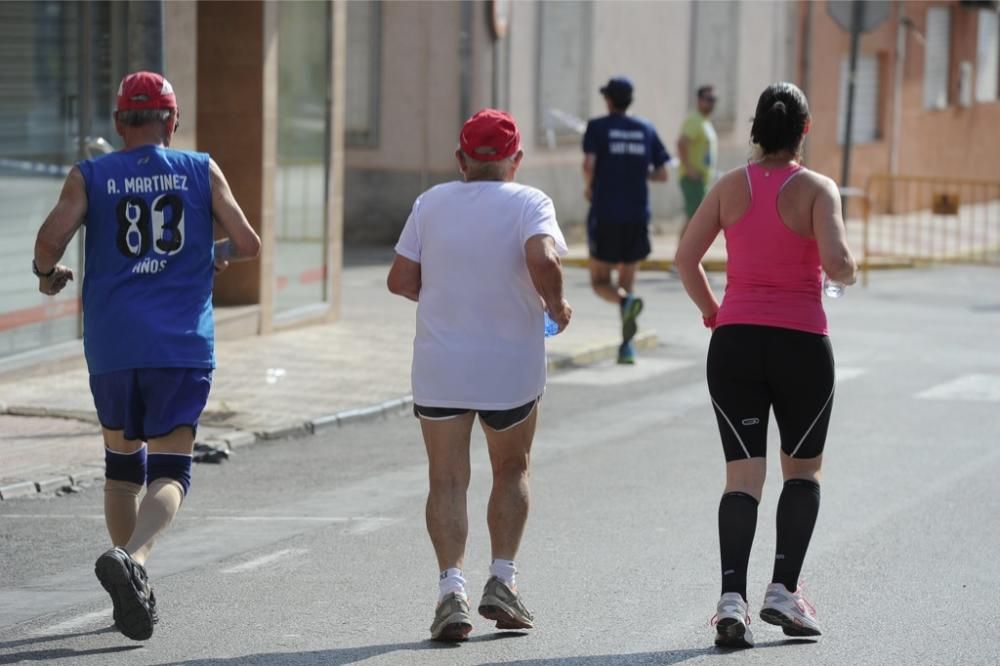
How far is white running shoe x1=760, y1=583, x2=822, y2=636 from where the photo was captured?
607 centimetres

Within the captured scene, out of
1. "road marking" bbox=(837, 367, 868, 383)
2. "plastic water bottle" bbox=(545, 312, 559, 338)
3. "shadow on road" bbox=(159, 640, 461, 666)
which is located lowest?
"road marking" bbox=(837, 367, 868, 383)

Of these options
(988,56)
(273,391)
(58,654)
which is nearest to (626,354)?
(273,391)

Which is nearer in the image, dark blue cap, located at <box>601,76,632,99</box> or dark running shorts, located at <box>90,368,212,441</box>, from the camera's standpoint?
dark running shorts, located at <box>90,368,212,441</box>

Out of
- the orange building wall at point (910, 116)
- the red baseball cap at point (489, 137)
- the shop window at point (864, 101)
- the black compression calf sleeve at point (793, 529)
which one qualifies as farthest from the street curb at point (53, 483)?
the shop window at point (864, 101)

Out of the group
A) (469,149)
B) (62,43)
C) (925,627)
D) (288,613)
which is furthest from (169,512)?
(62,43)

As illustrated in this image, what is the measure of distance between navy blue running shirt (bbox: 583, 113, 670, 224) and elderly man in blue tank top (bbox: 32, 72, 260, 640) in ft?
25.4

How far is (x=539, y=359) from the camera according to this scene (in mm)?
6219

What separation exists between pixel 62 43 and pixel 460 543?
24.2ft

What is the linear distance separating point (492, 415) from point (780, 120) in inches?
52.8

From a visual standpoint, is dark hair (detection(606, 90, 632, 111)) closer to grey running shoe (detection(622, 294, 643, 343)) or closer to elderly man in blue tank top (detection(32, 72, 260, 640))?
grey running shoe (detection(622, 294, 643, 343))

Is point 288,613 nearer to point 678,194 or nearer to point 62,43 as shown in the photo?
point 62,43

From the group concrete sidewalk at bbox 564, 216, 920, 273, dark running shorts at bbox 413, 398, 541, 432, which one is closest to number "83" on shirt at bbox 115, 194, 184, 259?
dark running shorts at bbox 413, 398, 541, 432

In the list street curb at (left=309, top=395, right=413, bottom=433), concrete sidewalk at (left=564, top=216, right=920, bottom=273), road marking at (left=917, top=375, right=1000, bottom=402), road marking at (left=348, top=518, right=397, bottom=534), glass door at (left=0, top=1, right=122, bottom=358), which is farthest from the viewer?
concrete sidewalk at (left=564, top=216, right=920, bottom=273)

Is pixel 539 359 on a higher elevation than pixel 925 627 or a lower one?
higher
